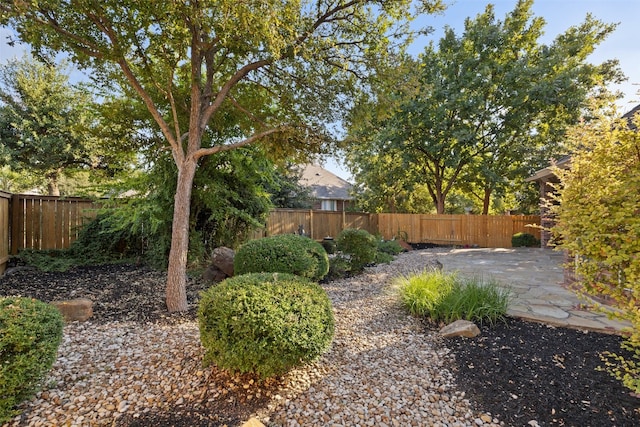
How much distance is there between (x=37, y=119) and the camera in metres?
Answer: 11.6

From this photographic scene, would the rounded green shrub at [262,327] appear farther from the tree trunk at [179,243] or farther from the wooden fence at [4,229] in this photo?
the wooden fence at [4,229]

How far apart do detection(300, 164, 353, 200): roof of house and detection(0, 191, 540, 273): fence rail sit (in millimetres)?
6065

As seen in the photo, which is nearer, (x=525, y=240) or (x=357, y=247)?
(x=357, y=247)

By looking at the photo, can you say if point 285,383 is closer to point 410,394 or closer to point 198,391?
point 198,391

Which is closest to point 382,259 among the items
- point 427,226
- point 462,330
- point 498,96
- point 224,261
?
point 224,261

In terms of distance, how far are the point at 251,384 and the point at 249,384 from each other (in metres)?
0.01

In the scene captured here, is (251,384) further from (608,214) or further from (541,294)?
(541,294)

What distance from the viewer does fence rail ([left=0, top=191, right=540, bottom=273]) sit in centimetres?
630

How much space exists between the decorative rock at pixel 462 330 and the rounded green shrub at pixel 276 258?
7.19 ft

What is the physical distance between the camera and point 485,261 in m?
7.98

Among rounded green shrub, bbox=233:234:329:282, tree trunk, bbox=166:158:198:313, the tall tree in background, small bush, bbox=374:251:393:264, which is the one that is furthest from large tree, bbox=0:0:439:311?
the tall tree in background

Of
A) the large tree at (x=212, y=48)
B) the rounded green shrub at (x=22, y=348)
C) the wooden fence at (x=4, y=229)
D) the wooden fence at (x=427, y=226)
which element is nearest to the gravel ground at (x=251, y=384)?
the rounded green shrub at (x=22, y=348)

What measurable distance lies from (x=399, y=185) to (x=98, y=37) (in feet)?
45.5

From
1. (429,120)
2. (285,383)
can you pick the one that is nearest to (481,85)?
(429,120)
